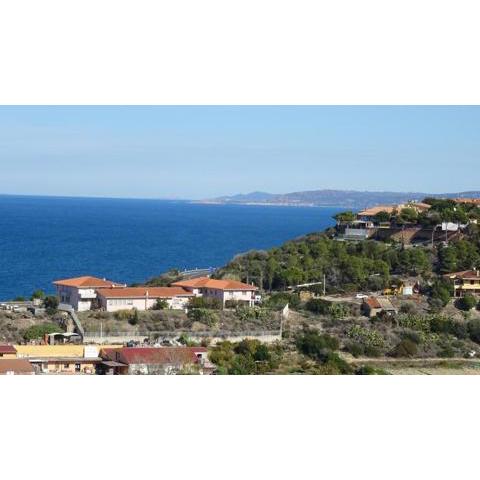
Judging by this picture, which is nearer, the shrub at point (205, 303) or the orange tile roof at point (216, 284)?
the shrub at point (205, 303)

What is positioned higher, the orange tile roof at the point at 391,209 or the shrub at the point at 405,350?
the orange tile roof at the point at 391,209

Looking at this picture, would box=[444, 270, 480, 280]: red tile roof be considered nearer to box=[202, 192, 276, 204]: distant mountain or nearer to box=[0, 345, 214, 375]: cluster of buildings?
box=[0, 345, 214, 375]: cluster of buildings

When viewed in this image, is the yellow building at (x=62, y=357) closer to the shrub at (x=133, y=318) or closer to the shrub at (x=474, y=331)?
the shrub at (x=133, y=318)

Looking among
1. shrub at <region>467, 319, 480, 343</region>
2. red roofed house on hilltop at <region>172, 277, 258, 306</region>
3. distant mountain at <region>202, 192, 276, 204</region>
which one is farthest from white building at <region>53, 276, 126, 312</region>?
distant mountain at <region>202, 192, 276, 204</region>

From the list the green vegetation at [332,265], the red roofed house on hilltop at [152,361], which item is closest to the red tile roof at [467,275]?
the green vegetation at [332,265]
